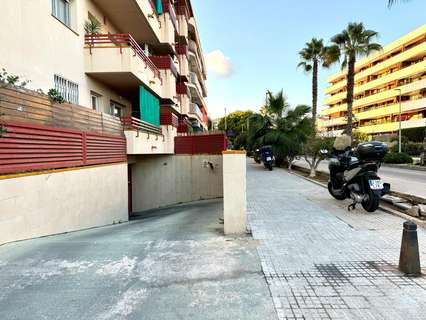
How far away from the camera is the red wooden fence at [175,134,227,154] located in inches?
488

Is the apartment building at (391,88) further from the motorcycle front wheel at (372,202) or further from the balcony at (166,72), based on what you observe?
the motorcycle front wheel at (372,202)

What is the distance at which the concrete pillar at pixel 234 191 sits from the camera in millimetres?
4832

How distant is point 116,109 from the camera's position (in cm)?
1231

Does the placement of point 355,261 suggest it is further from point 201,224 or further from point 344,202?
point 344,202

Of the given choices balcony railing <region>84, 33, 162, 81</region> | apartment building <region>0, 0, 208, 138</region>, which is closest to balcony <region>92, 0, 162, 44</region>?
apartment building <region>0, 0, 208, 138</region>

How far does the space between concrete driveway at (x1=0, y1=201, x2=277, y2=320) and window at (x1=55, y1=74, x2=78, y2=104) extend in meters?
4.76

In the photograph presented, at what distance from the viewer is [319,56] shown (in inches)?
1019

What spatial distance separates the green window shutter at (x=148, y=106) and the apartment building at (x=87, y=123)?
48 millimetres

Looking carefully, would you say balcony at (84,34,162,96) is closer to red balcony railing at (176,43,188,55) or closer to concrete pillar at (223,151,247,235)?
concrete pillar at (223,151,247,235)

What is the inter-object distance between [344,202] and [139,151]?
702 centimetres

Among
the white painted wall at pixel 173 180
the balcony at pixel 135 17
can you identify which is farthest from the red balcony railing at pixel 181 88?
the white painted wall at pixel 173 180

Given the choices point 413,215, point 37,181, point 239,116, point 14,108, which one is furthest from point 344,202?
point 239,116

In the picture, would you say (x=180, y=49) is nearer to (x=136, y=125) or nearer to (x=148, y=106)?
(x=148, y=106)

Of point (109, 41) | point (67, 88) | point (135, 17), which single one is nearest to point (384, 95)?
point (135, 17)
